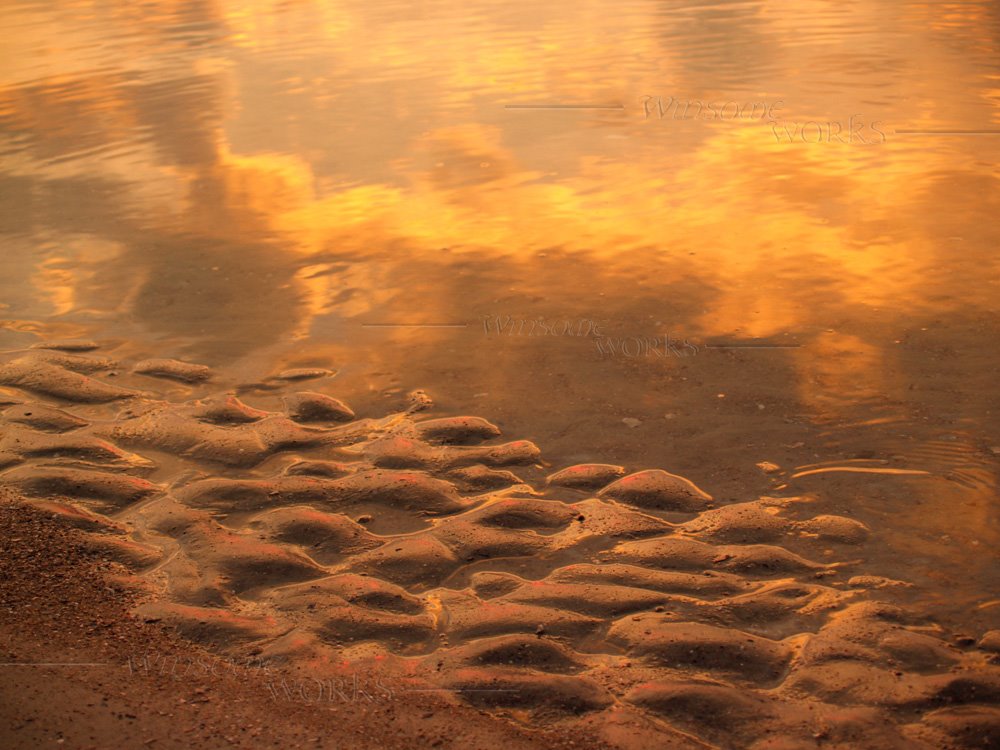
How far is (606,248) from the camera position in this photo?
492 centimetres

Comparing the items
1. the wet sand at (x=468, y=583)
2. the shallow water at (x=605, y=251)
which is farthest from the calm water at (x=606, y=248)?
the wet sand at (x=468, y=583)

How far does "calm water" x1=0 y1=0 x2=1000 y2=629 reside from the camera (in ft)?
10.8

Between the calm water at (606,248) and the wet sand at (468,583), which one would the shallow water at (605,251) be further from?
the wet sand at (468,583)

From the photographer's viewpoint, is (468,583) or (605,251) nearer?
(468,583)

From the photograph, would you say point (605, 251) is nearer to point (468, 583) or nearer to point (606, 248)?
point (606, 248)

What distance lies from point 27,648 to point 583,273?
9.48 ft

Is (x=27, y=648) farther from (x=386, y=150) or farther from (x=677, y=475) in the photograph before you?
(x=386, y=150)

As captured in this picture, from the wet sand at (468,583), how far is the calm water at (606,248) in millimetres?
193

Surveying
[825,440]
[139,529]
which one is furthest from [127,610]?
[825,440]

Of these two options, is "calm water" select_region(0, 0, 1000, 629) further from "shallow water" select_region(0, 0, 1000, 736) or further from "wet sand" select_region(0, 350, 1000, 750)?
"wet sand" select_region(0, 350, 1000, 750)

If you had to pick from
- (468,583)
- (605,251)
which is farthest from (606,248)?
(468,583)

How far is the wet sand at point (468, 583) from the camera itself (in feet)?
7.11

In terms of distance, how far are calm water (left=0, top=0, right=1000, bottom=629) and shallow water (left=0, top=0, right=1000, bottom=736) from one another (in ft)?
0.06

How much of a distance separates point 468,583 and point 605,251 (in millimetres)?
2530
